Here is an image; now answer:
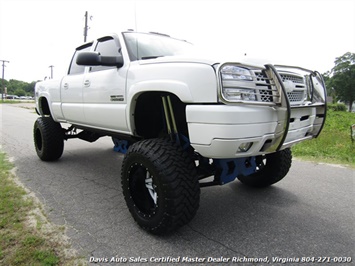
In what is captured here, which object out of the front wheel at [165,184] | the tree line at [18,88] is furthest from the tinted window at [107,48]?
the tree line at [18,88]

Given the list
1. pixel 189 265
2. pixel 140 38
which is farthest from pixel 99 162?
pixel 189 265

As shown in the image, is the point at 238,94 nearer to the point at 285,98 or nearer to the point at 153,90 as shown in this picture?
the point at 285,98

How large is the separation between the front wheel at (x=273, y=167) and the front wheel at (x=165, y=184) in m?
1.23

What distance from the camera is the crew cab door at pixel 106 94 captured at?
2846 millimetres

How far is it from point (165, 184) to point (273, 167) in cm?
170

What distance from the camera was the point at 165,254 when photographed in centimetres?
211

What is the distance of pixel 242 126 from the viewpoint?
1.93 m

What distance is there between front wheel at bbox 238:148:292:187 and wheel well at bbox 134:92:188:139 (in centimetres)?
111

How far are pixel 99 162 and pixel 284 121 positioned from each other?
3766mm

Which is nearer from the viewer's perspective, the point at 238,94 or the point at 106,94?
the point at 238,94

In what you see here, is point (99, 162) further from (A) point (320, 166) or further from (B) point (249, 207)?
(A) point (320, 166)

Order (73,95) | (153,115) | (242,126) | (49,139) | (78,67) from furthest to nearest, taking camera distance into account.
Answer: (49,139) → (78,67) → (73,95) → (153,115) → (242,126)

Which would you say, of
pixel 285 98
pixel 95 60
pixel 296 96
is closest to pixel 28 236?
pixel 95 60

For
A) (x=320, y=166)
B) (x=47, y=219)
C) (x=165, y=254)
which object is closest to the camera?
(x=165, y=254)
